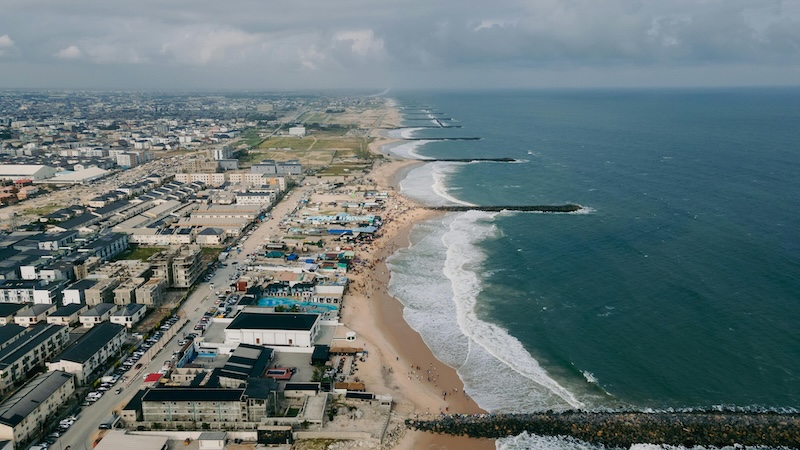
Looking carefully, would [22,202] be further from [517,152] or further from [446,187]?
[517,152]

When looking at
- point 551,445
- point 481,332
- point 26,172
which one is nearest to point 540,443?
point 551,445

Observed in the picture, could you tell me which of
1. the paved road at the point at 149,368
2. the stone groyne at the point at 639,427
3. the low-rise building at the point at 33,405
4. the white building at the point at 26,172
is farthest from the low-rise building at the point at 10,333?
the white building at the point at 26,172

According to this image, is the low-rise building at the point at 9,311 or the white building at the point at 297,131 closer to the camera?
the low-rise building at the point at 9,311

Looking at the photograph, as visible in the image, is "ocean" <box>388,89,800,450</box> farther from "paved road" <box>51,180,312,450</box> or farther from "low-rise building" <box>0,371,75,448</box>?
"low-rise building" <box>0,371,75,448</box>

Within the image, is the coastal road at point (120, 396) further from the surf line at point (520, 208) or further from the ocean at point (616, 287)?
the surf line at point (520, 208)

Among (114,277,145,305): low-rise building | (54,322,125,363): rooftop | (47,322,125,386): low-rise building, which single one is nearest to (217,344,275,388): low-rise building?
(47,322,125,386): low-rise building

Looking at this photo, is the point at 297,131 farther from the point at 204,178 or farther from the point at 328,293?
the point at 328,293

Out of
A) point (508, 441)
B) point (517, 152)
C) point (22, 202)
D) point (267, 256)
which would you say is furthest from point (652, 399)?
point (517, 152)
